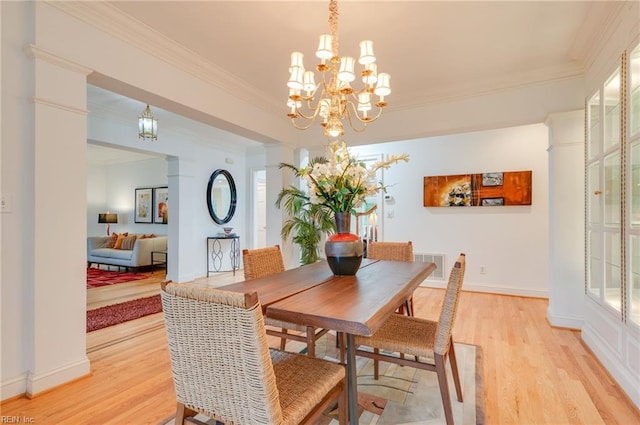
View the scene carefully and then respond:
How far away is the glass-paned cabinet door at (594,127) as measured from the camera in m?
2.56

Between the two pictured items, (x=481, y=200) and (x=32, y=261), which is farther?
(x=481, y=200)

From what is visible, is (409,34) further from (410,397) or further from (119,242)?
(119,242)

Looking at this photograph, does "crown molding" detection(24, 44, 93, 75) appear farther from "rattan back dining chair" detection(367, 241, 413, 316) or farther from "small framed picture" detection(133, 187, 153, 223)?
"small framed picture" detection(133, 187, 153, 223)

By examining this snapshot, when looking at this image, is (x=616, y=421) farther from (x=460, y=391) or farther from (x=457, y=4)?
(x=457, y=4)

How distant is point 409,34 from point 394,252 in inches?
72.2

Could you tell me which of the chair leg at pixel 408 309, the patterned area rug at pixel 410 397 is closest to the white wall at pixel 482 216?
the chair leg at pixel 408 309

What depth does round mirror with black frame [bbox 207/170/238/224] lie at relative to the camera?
5984 mm

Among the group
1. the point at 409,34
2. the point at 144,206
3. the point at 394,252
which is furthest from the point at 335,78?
the point at 144,206

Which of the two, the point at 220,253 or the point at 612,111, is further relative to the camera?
the point at 220,253

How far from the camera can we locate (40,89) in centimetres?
193

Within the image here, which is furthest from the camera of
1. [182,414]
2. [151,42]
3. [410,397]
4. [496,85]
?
[496,85]

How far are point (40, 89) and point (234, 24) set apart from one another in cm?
133

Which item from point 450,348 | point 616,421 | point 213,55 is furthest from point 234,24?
point 616,421

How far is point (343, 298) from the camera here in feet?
4.73
